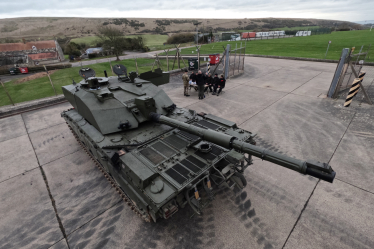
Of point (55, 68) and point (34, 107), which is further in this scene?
point (55, 68)

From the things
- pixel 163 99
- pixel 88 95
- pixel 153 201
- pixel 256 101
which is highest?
pixel 88 95

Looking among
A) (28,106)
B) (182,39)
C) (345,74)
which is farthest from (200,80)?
(182,39)

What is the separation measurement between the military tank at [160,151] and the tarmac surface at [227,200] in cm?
62

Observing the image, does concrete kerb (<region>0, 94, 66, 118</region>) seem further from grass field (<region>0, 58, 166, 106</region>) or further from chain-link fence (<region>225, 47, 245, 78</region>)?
chain-link fence (<region>225, 47, 245, 78</region>)

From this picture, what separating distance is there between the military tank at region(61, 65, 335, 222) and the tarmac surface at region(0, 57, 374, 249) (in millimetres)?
623

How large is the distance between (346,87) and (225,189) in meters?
13.9

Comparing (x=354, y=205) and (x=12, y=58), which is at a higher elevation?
(x=12, y=58)

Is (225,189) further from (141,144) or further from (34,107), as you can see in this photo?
(34,107)

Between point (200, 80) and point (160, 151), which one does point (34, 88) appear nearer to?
point (200, 80)

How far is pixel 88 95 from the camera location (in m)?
7.42

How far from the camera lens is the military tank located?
4.65m

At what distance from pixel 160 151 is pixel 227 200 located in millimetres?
2698

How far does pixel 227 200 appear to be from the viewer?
6332mm

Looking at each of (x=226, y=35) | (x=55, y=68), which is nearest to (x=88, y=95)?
(x=55, y=68)
